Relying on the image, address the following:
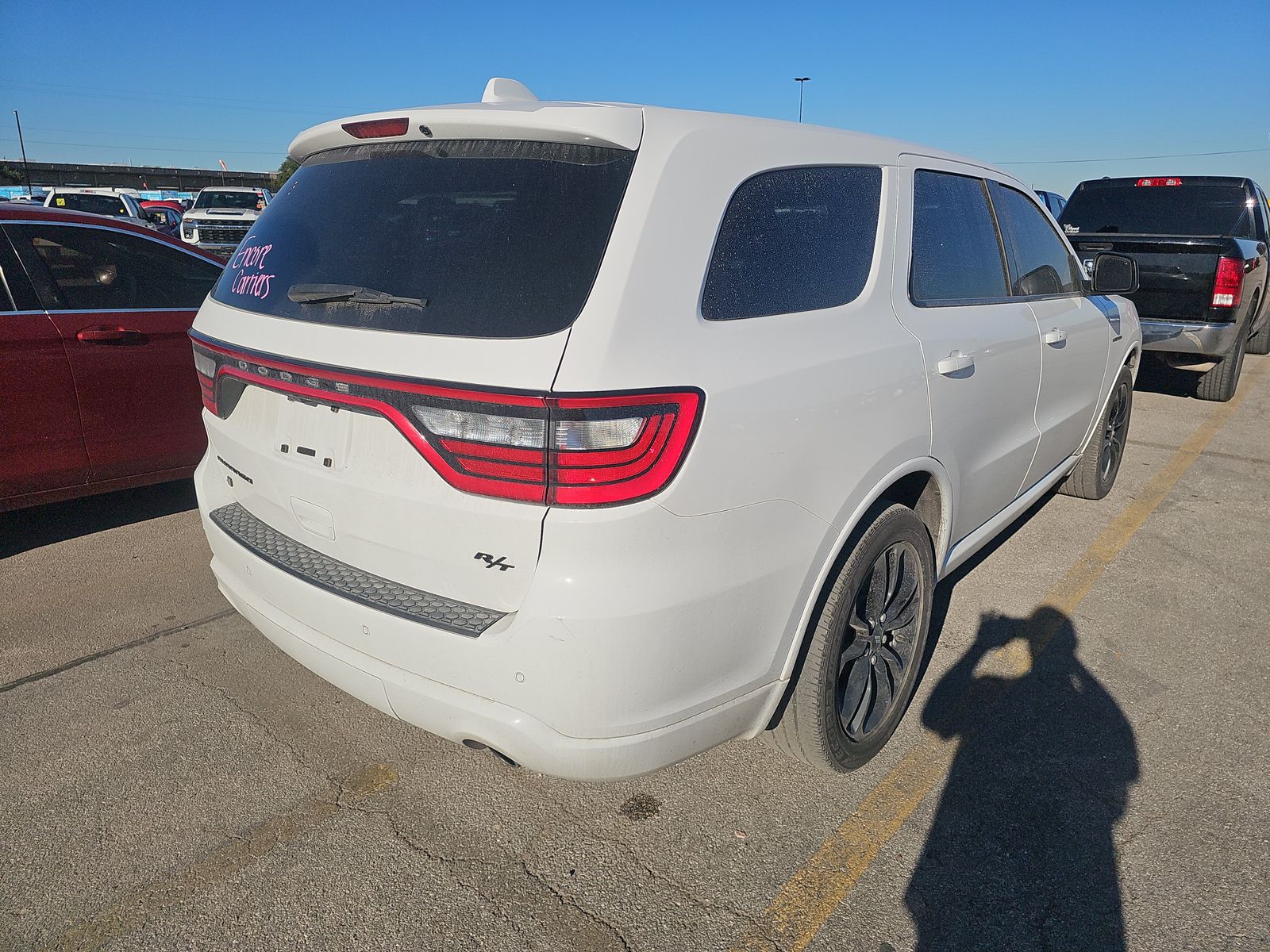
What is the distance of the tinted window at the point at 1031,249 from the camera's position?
3.66 metres

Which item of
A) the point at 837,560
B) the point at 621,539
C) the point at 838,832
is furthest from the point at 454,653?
the point at 838,832

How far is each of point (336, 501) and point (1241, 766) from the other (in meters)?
2.87

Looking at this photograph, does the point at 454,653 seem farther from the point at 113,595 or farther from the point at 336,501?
the point at 113,595

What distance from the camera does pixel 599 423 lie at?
1764 mm

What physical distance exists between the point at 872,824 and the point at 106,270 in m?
4.47

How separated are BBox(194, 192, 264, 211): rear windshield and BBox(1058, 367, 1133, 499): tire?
22.0m

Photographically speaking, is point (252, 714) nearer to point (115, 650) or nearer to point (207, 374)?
point (115, 650)

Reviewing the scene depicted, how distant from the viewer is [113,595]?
150 inches

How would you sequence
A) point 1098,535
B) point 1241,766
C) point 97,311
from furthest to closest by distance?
point 1098,535 → point 97,311 → point 1241,766

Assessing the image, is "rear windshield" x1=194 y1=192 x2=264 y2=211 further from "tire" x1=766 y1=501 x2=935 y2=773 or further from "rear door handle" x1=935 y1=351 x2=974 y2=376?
"tire" x1=766 y1=501 x2=935 y2=773

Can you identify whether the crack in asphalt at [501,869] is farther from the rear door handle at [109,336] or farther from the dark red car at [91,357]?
the rear door handle at [109,336]

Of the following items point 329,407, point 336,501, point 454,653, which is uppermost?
point 329,407

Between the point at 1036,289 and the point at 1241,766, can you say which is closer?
the point at 1241,766

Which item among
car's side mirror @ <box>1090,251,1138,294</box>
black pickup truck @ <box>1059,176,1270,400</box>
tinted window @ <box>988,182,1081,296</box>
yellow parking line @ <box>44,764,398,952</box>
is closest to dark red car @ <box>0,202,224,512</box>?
yellow parking line @ <box>44,764,398,952</box>
